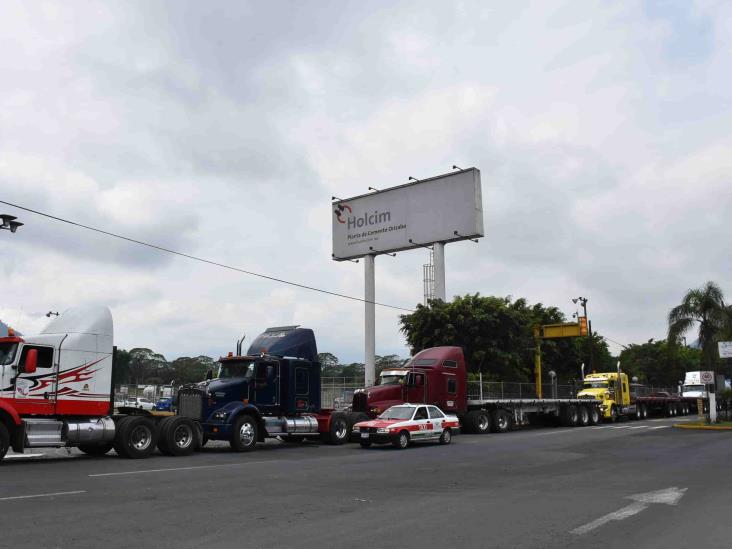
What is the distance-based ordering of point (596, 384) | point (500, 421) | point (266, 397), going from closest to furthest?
1. point (266, 397)
2. point (500, 421)
3. point (596, 384)

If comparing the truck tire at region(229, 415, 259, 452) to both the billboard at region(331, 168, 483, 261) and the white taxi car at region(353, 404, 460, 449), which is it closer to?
the white taxi car at region(353, 404, 460, 449)

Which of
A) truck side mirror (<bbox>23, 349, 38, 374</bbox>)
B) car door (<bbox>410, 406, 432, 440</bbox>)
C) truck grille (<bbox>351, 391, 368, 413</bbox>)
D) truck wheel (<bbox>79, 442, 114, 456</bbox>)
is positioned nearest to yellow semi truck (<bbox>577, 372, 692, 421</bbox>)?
truck grille (<bbox>351, 391, 368, 413</bbox>)

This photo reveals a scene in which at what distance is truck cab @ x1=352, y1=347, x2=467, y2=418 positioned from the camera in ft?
88.9

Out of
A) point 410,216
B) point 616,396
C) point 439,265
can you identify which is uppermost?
point 410,216

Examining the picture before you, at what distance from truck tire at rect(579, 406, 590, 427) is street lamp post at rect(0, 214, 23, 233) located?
2963 centimetres

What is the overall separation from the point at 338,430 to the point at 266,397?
3.51m

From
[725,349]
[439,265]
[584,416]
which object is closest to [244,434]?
[725,349]

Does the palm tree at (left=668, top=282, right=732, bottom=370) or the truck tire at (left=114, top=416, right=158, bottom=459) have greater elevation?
the palm tree at (left=668, top=282, right=732, bottom=370)

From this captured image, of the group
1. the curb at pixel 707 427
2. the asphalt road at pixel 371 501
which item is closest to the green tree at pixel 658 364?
the curb at pixel 707 427

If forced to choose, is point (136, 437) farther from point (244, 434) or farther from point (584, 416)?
point (584, 416)

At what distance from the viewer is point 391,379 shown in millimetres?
28453

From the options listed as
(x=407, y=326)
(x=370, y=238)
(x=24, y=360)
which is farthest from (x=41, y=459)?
(x=370, y=238)

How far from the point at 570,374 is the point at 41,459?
5084cm

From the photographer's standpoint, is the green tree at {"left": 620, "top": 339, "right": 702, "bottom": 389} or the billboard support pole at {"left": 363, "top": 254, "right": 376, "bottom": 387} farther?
the green tree at {"left": 620, "top": 339, "right": 702, "bottom": 389}
